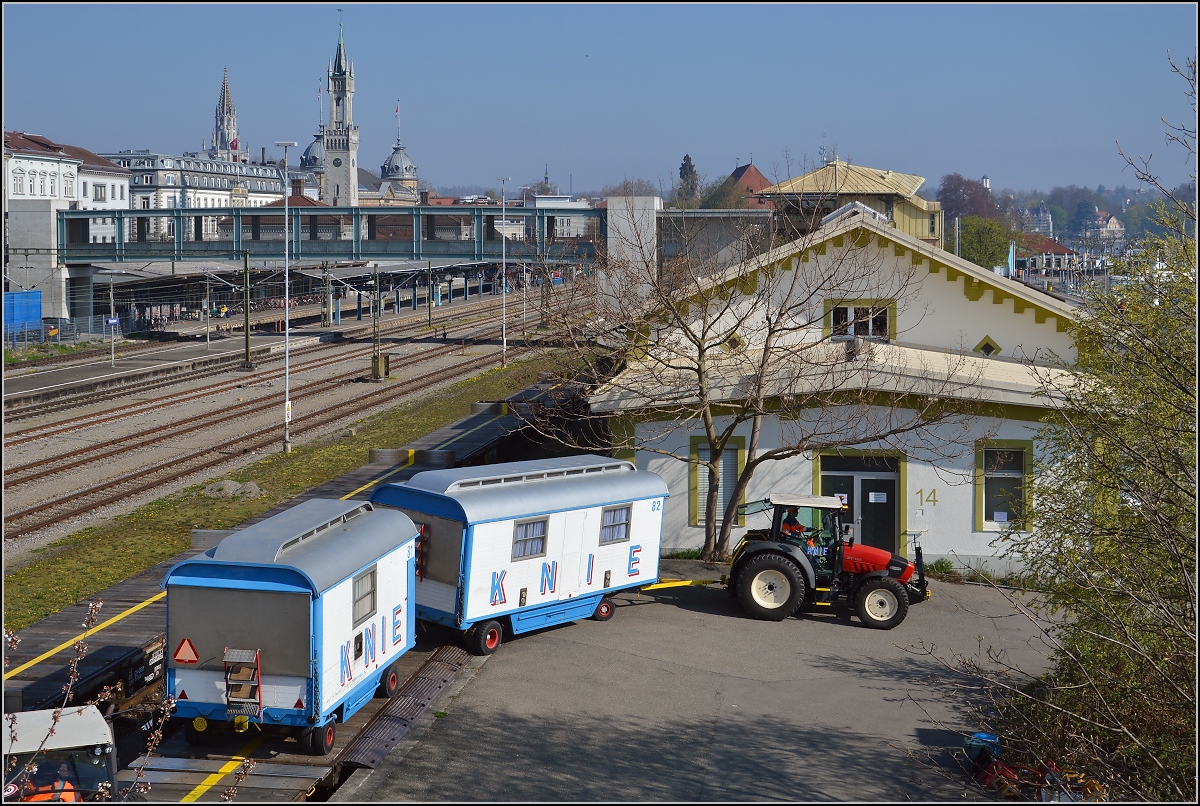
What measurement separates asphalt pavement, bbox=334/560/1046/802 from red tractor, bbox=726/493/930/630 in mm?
372

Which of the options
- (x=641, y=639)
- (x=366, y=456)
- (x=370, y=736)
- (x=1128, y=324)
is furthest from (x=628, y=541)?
(x=366, y=456)

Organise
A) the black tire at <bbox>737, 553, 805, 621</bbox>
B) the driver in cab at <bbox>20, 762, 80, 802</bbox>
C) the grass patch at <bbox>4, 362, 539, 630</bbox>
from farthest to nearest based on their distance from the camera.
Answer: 1. the grass patch at <bbox>4, 362, 539, 630</bbox>
2. the black tire at <bbox>737, 553, 805, 621</bbox>
3. the driver in cab at <bbox>20, 762, 80, 802</bbox>

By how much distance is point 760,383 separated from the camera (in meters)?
20.9

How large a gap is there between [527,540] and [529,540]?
0.14 ft

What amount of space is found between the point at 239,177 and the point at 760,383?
173707mm

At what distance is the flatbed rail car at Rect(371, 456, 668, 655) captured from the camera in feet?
53.6

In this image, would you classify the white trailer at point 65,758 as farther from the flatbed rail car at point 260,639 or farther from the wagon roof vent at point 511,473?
the wagon roof vent at point 511,473

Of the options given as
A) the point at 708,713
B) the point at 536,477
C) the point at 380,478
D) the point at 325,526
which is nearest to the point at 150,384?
the point at 380,478

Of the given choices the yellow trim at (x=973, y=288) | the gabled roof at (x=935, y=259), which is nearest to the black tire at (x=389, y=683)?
the gabled roof at (x=935, y=259)

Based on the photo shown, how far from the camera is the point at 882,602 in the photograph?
18.1 meters

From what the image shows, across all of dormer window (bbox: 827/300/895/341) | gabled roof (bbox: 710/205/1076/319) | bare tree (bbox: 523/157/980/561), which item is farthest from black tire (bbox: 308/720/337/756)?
dormer window (bbox: 827/300/895/341)

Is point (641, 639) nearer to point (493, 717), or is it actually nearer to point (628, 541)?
point (628, 541)

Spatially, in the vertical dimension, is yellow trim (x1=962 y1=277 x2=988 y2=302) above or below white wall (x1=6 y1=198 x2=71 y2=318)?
below

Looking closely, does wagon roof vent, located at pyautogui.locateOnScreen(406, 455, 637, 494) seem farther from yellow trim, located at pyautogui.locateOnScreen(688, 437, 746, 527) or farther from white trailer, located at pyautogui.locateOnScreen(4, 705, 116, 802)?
white trailer, located at pyautogui.locateOnScreen(4, 705, 116, 802)
